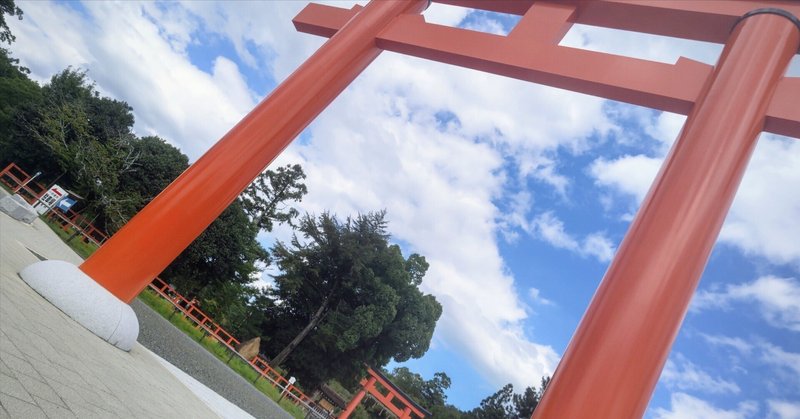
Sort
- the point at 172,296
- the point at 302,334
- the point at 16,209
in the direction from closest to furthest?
the point at 16,209 < the point at 172,296 < the point at 302,334

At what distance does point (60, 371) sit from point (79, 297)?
4.16 feet

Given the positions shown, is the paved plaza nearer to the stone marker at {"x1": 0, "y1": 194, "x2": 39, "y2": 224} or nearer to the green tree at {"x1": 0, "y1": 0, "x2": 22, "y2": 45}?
the stone marker at {"x1": 0, "y1": 194, "x2": 39, "y2": 224}

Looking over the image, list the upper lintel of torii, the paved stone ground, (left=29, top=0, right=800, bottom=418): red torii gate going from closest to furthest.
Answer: the paved stone ground, (left=29, top=0, right=800, bottom=418): red torii gate, the upper lintel of torii

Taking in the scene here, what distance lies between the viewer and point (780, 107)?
98.4 inches

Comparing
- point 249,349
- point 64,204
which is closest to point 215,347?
point 249,349

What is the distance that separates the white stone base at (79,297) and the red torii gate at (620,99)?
0.28ft

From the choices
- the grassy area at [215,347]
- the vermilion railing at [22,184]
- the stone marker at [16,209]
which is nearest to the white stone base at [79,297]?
the stone marker at [16,209]

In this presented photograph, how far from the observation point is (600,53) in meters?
3.08

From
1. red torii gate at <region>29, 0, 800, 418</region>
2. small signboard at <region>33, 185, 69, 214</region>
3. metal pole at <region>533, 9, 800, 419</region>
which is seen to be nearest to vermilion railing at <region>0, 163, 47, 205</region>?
small signboard at <region>33, 185, 69, 214</region>

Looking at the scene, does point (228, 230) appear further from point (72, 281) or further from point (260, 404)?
point (72, 281)

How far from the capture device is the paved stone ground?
168 centimetres

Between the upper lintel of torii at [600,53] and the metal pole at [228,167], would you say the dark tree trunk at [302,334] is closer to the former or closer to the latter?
the metal pole at [228,167]

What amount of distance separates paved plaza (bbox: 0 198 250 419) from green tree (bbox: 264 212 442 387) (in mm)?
18769

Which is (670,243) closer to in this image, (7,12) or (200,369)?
(200,369)
